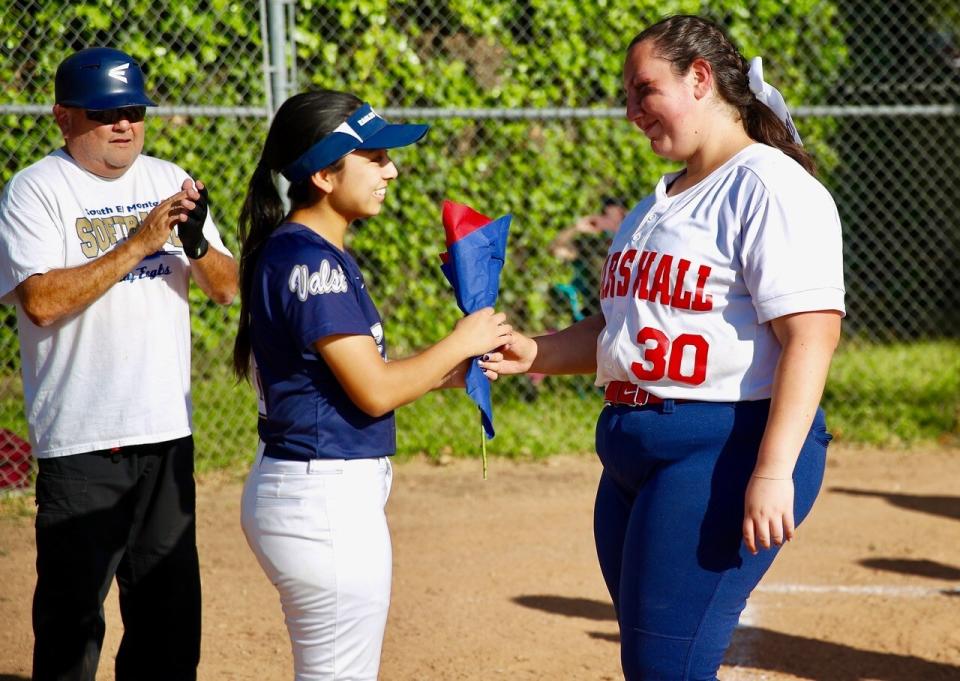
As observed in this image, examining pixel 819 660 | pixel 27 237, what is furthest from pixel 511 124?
pixel 27 237

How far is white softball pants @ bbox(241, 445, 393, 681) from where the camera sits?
253 cm

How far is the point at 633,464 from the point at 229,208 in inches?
191

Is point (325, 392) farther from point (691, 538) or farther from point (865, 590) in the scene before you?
point (865, 590)

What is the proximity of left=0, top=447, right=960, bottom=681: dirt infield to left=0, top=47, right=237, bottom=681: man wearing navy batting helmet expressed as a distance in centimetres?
78

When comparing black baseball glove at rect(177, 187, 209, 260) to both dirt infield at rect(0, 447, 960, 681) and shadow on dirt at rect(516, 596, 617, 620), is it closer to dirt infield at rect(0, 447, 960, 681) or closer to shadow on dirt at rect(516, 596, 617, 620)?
dirt infield at rect(0, 447, 960, 681)

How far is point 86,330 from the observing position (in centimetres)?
335

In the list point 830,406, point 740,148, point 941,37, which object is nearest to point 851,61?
point 941,37

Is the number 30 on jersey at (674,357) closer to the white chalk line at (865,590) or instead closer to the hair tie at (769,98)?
the hair tie at (769,98)

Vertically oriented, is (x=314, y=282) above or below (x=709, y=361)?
above

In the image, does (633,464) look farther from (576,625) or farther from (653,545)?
(576,625)

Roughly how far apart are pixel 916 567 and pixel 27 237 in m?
4.07

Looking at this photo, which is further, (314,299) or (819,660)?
(819,660)

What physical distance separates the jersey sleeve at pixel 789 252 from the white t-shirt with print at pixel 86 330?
6.20 feet

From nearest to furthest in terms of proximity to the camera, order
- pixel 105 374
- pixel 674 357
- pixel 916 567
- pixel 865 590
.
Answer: pixel 674 357, pixel 105 374, pixel 865 590, pixel 916 567
